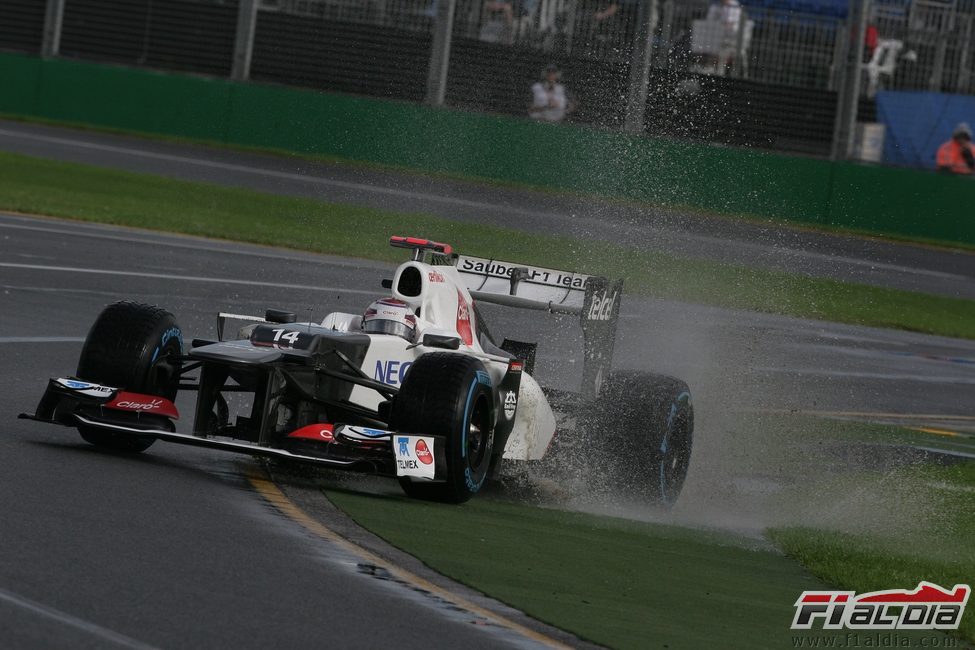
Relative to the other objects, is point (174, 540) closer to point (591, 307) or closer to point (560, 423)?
point (560, 423)

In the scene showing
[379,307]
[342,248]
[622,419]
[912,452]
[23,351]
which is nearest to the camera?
[379,307]

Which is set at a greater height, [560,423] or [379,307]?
[379,307]

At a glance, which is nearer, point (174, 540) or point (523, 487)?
point (174, 540)

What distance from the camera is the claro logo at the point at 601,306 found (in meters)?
11.2

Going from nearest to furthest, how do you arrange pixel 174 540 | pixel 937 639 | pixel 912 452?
pixel 174 540, pixel 937 639, pixel 912 452

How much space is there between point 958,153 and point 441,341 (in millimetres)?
26348

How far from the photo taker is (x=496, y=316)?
20.0 metres

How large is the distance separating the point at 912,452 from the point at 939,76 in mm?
20648

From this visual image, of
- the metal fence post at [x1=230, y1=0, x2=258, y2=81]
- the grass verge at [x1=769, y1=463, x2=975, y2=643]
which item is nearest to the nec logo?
the grass verge at [x1=769, y1=463, x2=975, y2=643]

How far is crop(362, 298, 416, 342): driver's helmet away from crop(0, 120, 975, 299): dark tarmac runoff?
1904 centimetres

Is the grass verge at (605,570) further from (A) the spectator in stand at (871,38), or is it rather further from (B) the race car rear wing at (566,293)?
(A) the spectator in stand at (871,38)

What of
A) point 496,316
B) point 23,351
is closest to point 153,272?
point 496,316

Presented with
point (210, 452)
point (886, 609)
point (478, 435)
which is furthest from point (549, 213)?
point (886, 609)

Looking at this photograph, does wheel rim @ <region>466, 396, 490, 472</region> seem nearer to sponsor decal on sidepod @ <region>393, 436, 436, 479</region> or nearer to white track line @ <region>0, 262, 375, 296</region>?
sponsor decal on sidepod @ <region>393, 436, 436, 479</region>
